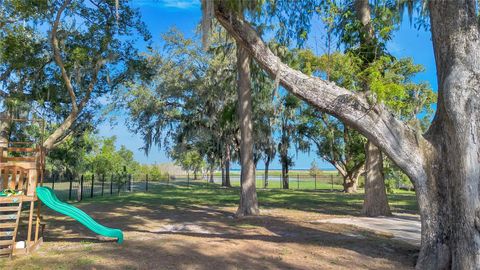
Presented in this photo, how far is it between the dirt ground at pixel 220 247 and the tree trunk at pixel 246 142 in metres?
1.15

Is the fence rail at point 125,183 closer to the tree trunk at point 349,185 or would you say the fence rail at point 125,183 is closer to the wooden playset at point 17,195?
the tree trunk at point 349,185

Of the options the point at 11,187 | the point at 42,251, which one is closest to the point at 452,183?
the point at 42,251

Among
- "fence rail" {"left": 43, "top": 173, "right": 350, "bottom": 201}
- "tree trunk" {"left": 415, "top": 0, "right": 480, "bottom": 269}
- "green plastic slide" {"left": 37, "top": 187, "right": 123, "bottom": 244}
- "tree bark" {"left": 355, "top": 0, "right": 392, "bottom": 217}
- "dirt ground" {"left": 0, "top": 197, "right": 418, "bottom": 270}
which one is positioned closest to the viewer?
"tree trunk" {"left": 415, "top": 0, "right": 480, "bottom": 269}

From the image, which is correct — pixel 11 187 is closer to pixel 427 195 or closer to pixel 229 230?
pixel 229 230

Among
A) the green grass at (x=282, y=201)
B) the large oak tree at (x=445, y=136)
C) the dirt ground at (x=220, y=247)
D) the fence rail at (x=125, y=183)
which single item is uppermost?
the large oak tree at (x=445, y=136)

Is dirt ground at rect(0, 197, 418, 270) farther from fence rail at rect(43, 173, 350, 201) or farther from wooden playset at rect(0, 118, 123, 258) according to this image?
fence rail at rect(43, 173, 350, 201)

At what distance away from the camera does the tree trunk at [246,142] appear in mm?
11977

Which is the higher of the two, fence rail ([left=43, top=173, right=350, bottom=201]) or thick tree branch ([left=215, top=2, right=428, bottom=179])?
thick tree branch ([left=215, top=2, right=428, bottom=179])

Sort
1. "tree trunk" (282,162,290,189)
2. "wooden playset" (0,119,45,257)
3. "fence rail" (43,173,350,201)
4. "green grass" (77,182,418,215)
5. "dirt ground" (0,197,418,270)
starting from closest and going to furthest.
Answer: "dirt ground" (0,197,418,270) → "wooden playset" (0,119,45,257) → "green grass" (77,182,418,215) → "fence rail" (43,173,350,201) → "tree trunk" (282,162,290,189)

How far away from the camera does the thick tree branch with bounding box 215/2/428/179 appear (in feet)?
19.7

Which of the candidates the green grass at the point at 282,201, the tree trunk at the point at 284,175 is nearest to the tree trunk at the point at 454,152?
the green grass at the point at 282,201

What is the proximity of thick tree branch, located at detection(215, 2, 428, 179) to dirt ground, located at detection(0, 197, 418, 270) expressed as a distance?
1681 millimetres

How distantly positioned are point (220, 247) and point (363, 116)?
328 centimetres

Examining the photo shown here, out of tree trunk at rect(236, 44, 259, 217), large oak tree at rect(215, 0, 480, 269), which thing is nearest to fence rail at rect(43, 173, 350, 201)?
tree trunk at rect(236, 44, 259, 217)
